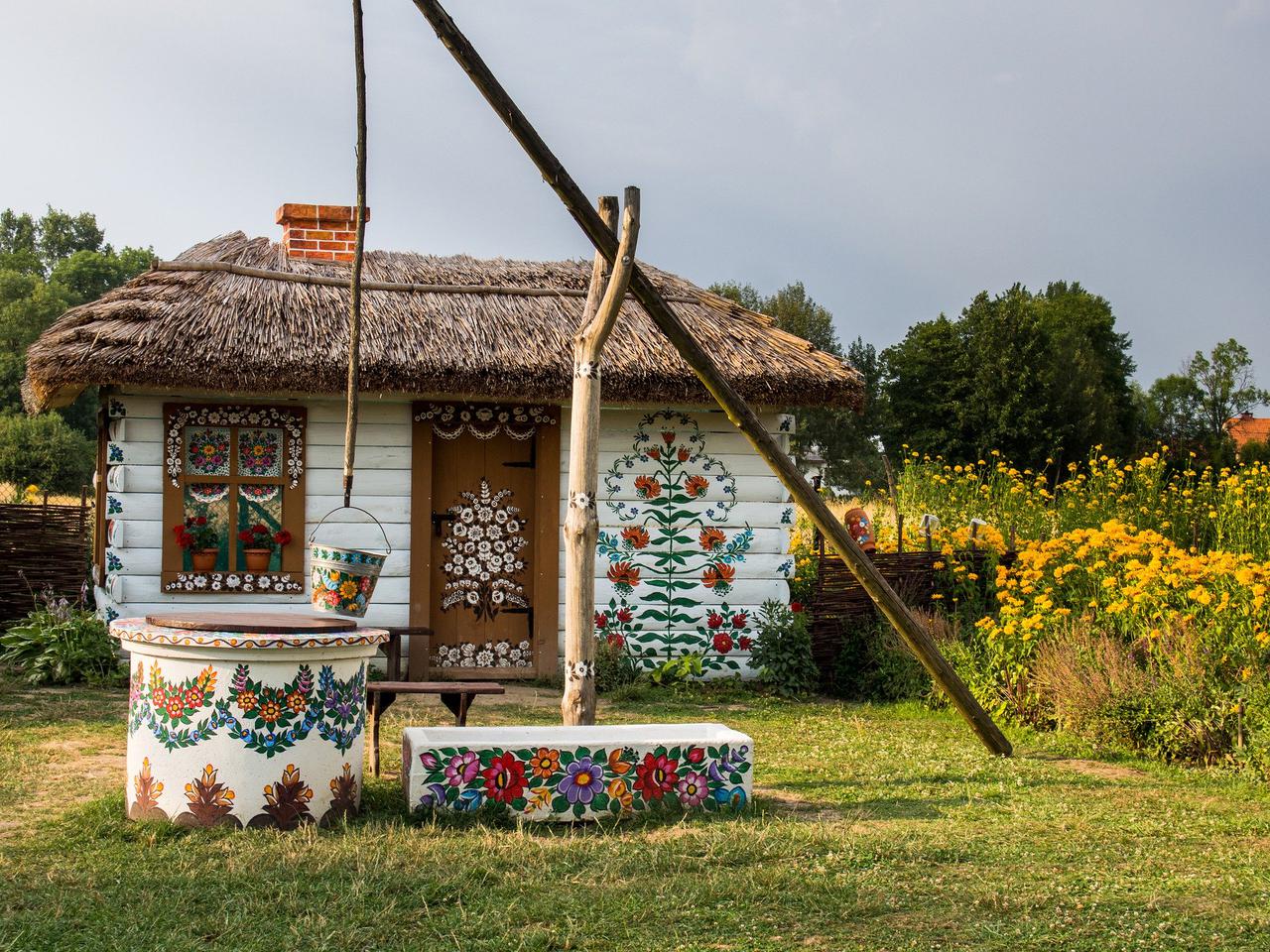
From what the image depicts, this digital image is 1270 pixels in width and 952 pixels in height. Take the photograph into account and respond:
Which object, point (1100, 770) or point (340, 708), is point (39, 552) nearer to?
point (340, 708)

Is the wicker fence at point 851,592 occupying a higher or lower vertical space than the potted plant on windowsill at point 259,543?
lower

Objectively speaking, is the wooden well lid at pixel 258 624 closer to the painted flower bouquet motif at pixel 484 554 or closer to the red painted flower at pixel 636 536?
the painted flower bouquet motif at pixel 484 554

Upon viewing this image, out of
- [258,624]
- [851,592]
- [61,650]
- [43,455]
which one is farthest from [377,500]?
[43,455]

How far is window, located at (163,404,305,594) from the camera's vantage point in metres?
8.70

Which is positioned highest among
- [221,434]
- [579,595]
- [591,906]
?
[221,434]

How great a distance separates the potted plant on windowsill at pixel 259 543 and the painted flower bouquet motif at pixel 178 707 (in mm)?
4267

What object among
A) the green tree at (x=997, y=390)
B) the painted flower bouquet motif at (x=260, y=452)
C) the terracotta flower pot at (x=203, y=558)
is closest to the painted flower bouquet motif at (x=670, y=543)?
the painted flower bouquet motif at (x=260, y=452)

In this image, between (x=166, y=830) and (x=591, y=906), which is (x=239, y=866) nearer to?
(x=166, y=830)

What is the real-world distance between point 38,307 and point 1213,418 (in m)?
36.0

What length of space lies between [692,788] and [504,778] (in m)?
0.79

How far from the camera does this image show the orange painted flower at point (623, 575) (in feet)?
30.6

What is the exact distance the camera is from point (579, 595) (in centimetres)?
562

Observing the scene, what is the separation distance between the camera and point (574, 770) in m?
4.89

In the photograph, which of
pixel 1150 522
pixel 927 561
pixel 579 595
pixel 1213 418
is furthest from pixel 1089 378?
pixel 579 595
